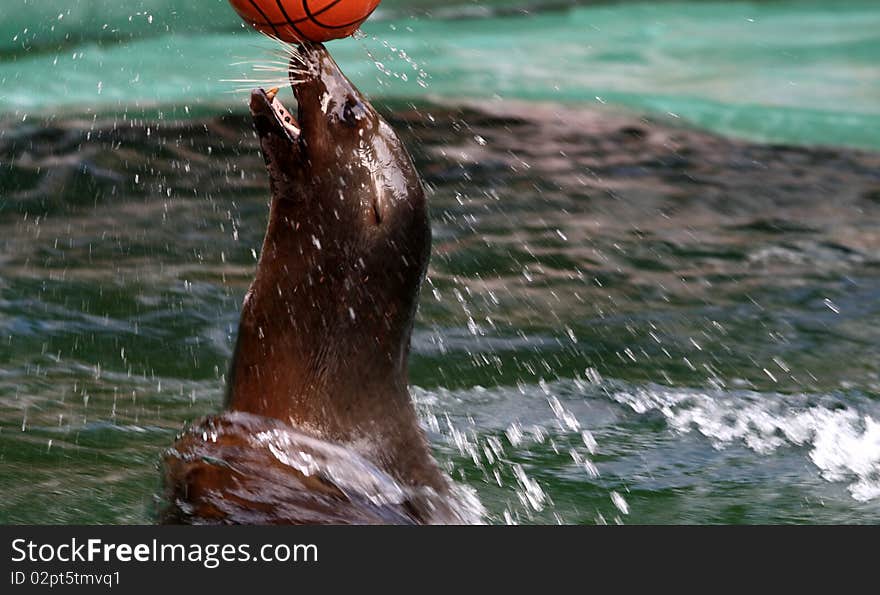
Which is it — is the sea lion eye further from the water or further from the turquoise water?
the turquoise water

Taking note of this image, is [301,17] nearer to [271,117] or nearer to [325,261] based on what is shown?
[271,117]

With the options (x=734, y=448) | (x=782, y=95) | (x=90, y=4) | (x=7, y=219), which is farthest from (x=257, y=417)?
(x=90, y=4)

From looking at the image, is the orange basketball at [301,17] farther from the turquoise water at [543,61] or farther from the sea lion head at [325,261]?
the turquoise water at [543,61]

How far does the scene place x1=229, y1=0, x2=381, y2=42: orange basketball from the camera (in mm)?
3277

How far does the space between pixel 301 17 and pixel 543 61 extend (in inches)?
273

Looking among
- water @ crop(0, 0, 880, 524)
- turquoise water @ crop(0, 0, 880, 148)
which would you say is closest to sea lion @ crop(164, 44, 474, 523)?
water @ crop(0, 0, 880, 524)

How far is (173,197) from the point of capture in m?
7.70

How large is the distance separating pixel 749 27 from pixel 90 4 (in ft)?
15.6

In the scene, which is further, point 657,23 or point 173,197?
point 657,23

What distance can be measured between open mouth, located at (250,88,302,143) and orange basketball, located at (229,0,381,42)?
0.61 feet

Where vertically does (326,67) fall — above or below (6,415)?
above

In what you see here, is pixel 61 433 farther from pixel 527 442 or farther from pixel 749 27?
pixel 749 27

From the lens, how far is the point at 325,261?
327 centimetres

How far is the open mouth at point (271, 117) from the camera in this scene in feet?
10.4
